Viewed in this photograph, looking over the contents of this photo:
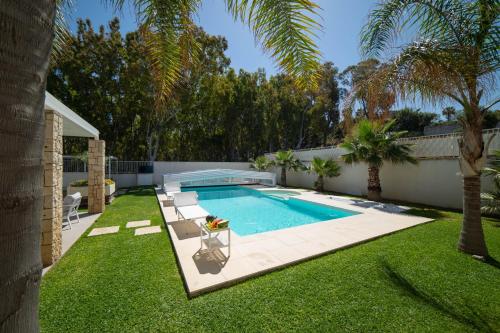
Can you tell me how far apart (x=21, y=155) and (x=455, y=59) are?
6287 mm

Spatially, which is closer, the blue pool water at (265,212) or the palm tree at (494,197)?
the palm tree at (494,197)

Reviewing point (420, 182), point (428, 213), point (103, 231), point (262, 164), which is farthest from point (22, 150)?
point (262, 164)

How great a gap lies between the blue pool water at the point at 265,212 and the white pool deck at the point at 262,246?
1.89 metres

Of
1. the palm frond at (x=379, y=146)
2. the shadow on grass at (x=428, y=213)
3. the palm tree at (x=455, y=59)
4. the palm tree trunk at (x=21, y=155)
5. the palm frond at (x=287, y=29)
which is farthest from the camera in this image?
the palm frond at (x=379, y=146)

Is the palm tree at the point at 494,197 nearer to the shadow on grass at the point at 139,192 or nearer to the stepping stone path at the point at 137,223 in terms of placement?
the stepping stone path at the point at 137,223

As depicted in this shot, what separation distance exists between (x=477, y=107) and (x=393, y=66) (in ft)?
6.59

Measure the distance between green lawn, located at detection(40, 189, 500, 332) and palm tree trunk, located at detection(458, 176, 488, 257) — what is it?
33cm

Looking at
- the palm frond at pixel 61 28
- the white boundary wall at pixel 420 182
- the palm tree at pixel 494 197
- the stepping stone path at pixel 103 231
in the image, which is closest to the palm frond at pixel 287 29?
the palm frond at pixel 61 28

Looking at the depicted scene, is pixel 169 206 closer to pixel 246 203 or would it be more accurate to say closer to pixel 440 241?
pixel 246 203

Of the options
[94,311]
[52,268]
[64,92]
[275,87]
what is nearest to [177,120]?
[64,92]

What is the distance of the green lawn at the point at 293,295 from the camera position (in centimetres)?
279

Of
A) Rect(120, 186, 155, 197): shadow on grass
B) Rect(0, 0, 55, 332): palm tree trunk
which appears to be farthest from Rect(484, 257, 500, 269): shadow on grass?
Rect(120, 186, 155, 197): shadow on grass

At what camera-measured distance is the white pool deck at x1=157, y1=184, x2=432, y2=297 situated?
3871 mm

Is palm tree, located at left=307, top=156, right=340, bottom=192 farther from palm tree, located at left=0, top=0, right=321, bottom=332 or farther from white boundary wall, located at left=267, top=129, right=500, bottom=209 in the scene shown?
palm tree, located at left=0, top=0, right=321, bottom=332
